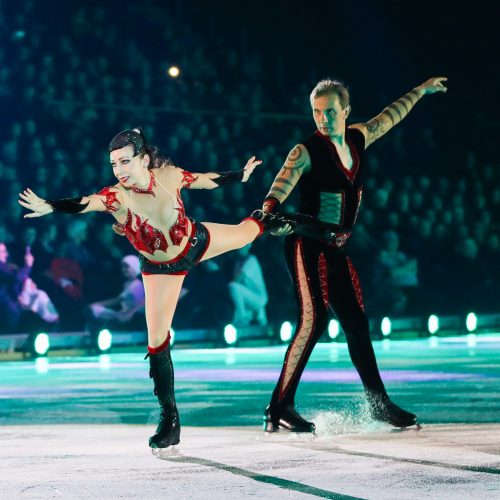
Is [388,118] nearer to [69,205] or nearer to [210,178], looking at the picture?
[210,178]

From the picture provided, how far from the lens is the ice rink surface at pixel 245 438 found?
402 cm

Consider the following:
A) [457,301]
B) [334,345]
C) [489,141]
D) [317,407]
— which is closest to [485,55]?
[489,141]

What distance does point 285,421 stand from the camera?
5.57 m

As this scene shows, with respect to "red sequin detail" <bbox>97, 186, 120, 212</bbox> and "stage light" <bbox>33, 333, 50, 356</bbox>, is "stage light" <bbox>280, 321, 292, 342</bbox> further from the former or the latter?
"red sequin detail" <bbox>97, 186, 120, 212</bbox>

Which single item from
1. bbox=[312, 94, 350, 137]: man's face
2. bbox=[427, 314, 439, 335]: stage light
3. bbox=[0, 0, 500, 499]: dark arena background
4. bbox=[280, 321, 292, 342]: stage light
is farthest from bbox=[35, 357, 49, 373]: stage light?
bbox=[427, 314, 439, 335]: stage light

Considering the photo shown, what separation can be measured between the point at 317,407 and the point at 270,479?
261cm

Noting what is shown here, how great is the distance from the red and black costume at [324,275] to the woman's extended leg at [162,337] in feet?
2.27

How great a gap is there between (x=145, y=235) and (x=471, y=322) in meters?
10.8

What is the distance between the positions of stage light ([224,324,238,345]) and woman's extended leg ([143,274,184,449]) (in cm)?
811

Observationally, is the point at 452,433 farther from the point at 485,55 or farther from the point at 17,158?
the point at 485,55

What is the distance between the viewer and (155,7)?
16.2 meters

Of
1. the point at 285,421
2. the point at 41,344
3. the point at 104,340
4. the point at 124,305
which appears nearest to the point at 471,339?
the point at 124,305

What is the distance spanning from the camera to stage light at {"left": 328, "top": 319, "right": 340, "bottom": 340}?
45.1 feet

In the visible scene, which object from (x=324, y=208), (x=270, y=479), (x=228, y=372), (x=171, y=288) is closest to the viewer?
(x=270, y=479)
